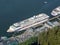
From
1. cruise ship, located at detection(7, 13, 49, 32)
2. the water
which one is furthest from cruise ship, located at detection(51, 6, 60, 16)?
cruise ship, located at detection(7, 13, 49, 32)

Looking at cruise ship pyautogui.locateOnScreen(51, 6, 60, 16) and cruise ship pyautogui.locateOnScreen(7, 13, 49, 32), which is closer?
cruise ship pyautogui.locateOnScreen(7, 13, 49, 32)

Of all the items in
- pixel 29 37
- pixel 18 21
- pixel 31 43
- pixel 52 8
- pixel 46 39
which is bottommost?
pixel 46 39

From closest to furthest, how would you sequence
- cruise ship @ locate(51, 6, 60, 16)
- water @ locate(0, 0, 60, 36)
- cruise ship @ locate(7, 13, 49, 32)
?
cruise ship @ locate(7, 13, 49, 32), water @ locate(0, 0, 60, 36), cruise ship @ locate(51, 6, 60, 16)

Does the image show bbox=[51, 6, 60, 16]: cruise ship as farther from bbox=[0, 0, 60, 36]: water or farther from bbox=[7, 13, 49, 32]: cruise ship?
bbox=[7, 13, 49, 32]: cruise ship

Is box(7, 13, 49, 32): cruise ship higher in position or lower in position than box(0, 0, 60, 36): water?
lower

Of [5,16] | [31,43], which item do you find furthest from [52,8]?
[31,43]

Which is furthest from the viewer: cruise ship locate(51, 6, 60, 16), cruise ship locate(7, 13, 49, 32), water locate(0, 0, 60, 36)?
cruise ship locate(51, 6, 60, 16)

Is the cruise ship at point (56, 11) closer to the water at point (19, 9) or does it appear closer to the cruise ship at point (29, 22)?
the water at point (19, 9)

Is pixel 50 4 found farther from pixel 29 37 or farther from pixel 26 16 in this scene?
pixel 29 37
